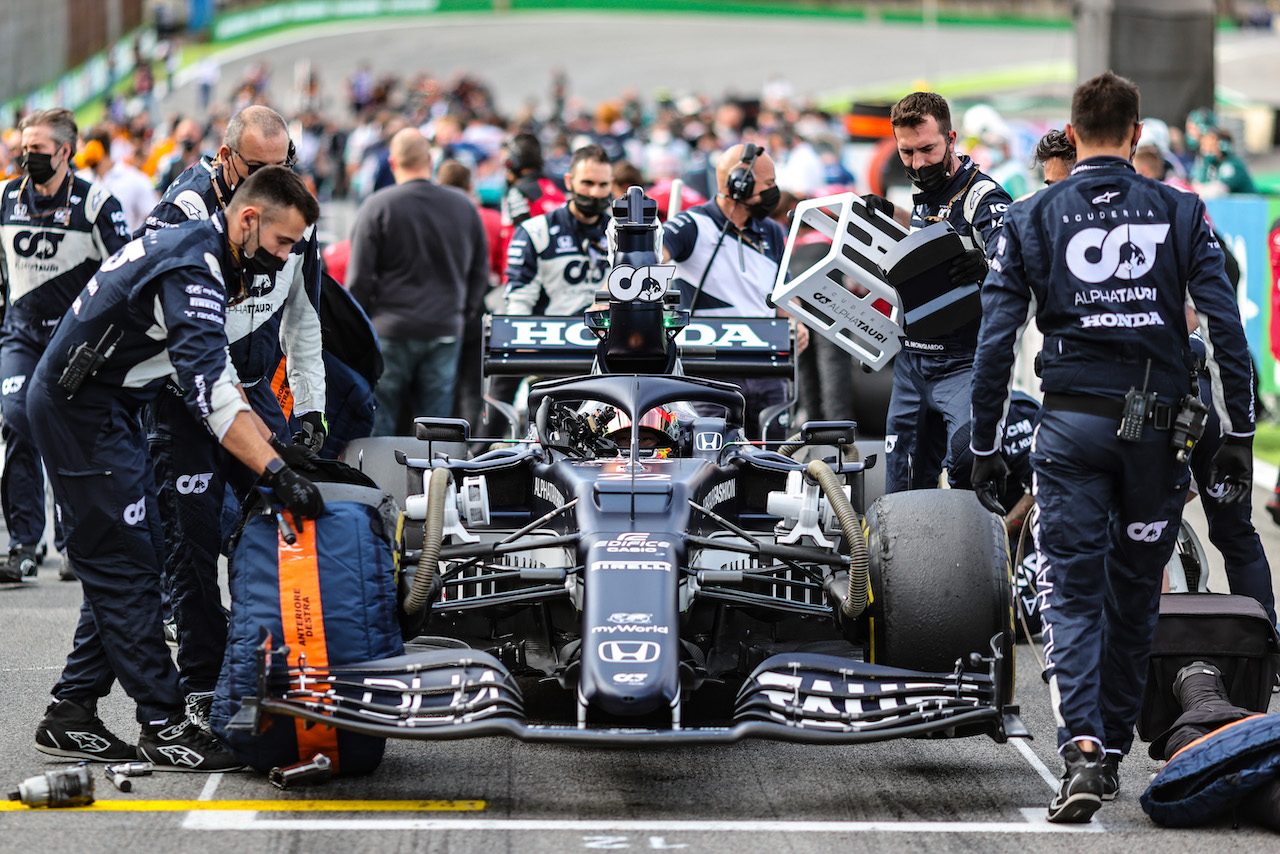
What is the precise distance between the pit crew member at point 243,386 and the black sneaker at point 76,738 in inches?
13.7

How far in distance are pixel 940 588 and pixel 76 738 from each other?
284 centimetres

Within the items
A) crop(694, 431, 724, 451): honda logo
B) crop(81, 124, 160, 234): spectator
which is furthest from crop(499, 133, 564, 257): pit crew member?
crop(694, 431, 724, 451): honda logo

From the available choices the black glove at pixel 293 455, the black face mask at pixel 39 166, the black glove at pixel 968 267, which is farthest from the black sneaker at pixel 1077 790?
the black face mask at pixel 39 166

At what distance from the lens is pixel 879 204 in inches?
284

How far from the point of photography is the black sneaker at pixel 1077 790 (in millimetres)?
4969

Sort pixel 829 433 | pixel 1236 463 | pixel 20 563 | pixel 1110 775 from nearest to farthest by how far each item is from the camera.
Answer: pixel 1110 775 → pixel 1236 463 → pixel 829 433 → pixel 20 563

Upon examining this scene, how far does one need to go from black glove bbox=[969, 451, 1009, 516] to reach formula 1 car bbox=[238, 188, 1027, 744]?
25 centimetres

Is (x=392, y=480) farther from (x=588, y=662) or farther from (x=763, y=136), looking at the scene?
(x=763, y=136)

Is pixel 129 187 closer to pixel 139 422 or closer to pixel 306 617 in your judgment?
pixel 139 422

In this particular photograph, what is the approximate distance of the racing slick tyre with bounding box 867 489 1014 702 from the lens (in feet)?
17.9

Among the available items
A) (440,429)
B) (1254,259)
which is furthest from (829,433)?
(1254,259)

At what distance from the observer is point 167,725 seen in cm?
554

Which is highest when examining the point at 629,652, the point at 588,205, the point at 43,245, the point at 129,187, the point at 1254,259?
the point at 129,187

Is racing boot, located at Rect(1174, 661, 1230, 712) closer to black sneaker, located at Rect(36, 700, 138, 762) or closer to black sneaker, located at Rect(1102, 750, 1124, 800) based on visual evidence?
black sneaker, located at Rect(1102, 750, 1124, 800)
